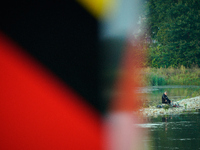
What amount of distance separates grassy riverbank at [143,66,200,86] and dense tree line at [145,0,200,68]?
944 centimetres

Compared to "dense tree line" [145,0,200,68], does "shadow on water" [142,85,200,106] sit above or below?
below

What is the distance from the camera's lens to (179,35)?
76.4 meters

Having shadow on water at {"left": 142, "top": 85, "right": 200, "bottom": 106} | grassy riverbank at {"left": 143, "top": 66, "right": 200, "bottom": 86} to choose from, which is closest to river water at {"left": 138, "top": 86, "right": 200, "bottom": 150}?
shadow on water at {"left": 142, "top": 85, "right": 200, "bottom": 106}

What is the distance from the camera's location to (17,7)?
26.7 metres

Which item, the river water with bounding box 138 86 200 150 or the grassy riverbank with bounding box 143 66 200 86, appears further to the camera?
the grassy riverbank with bounding box 143 66 200 86

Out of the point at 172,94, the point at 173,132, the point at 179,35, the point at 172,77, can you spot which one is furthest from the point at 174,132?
the point at 179,35

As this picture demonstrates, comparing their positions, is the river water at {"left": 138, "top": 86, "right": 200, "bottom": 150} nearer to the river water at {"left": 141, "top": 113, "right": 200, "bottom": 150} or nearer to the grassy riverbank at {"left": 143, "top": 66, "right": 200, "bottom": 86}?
the river water at {"left": 141, "top": 113, "right": 200, "bottom": 150}

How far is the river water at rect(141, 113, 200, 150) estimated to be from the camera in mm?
15125

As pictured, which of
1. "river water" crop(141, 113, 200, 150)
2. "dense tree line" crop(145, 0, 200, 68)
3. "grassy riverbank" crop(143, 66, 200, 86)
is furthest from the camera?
"dense tree line" crop(145, 0, 200, 68)

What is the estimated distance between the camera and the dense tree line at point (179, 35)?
245 feet

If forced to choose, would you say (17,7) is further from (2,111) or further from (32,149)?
(32,149)

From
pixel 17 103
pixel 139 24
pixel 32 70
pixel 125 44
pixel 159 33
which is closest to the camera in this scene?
pixel 17 103

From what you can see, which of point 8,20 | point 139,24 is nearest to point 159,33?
point 139,24

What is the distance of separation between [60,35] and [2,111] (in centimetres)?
590
